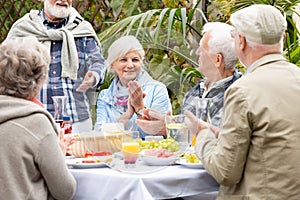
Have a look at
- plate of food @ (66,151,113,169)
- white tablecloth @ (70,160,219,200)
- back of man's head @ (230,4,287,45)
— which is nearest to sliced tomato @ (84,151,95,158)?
plate of food @ (66,151,113,169)

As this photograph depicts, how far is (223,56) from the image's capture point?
10.5 ft

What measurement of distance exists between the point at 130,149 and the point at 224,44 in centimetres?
88

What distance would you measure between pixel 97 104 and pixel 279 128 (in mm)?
921

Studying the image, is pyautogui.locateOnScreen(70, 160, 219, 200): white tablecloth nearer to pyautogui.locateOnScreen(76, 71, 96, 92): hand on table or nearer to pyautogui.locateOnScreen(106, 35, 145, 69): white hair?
pyautogui.locateOnScreen(76, 71, 96, 92): hand on table

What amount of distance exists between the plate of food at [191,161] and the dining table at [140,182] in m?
0.01

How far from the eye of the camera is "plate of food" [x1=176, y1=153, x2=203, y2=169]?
105 inches

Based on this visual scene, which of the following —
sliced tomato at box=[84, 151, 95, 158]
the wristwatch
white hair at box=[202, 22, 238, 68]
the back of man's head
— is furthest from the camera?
white hair at box=[202, 22, 238, 68]

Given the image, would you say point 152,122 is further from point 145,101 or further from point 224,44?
point 224,44

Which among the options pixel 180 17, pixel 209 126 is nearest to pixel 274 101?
pixel 209 126

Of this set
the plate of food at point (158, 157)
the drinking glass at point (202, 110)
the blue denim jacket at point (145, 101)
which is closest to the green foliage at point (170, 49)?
the blue denim jacket at point (145, 101)

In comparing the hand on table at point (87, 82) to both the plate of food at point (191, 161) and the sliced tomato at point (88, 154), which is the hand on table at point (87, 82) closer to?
the sliced tomato at point (88, 154)

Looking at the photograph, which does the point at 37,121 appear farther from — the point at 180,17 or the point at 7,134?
the point at 180,17

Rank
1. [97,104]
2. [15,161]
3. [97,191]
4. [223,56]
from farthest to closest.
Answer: [223,56] < [97,104] < [97,191] < [15,161]

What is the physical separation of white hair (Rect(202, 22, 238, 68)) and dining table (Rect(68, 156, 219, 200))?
0.71m
